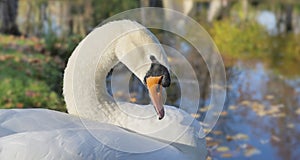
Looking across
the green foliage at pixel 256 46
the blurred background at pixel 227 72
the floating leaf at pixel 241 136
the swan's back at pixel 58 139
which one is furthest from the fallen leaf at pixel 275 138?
the green foliage at pixel 256 46

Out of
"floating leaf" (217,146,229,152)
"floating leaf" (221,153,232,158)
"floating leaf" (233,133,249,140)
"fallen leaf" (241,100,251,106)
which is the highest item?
"fallen leaf" (241,100,251,106)

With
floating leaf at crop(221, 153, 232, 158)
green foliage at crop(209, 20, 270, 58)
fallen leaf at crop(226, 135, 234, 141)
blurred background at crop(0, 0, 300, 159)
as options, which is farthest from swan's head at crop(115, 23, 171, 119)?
green foliage at crop(209, 20, 270, 58)

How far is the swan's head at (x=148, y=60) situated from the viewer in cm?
211

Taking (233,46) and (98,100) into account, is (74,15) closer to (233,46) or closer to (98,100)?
(233,46)

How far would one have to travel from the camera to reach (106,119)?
2.48 m

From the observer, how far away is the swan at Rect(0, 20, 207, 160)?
76.2 inches

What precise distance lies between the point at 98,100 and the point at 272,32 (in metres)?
10.0

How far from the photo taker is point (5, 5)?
8.78 m

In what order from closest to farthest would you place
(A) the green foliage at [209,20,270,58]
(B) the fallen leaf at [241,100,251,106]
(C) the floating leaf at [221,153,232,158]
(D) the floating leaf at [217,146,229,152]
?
(C) the floating leaf at [221,153,232,158], (D) the floating leaf at [217,146,229,152], (B) the fallen leaf at [241,100,251,106], (A) the green foliage at [209,20,270,58]

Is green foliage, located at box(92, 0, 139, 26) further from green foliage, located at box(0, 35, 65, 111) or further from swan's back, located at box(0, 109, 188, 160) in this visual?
swan's back, located at box(0, 109, 188, 160)

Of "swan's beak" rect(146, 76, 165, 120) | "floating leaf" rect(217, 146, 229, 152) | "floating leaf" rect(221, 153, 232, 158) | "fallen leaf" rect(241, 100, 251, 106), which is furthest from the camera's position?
"fallen leaf" rect(241, 100, 251, 106)

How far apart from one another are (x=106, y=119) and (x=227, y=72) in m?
5.19

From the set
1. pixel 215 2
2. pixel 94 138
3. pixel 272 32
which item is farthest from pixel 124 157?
pixel 215 2

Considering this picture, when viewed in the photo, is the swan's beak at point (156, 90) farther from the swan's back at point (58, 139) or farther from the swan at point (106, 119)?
the swan's back at point (58, 139)
